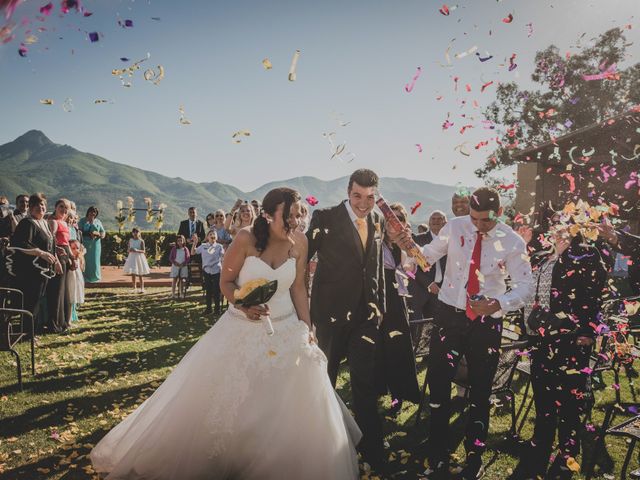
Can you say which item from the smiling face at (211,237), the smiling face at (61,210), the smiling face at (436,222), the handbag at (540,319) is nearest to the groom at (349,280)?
the handbag at (540,319)

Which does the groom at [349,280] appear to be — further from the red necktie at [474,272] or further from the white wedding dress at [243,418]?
the red necktie at [474,272]

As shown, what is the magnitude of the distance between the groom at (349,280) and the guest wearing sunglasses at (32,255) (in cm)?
542

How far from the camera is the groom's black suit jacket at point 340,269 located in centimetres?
404

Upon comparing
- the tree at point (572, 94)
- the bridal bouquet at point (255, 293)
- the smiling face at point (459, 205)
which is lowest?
the bridal bouquet at point (255, 293)

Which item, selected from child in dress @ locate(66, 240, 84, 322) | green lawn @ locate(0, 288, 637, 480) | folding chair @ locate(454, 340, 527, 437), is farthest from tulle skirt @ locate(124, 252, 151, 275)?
folding chair @ locate(454, 340, 527, 437)

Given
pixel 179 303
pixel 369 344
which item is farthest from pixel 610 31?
pixel 369 344

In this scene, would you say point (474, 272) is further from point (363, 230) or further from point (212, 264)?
point (212, 264)

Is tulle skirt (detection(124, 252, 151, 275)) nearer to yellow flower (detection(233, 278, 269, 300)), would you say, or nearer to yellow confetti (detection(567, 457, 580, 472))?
yellow flower (detection(233, 278, 269, 300))

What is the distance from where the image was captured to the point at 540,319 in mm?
3816

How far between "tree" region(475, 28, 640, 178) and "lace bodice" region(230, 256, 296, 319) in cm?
2913

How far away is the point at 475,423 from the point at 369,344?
3.55ft

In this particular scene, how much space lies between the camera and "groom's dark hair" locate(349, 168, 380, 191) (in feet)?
12.8

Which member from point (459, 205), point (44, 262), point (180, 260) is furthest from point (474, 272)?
point (180, 260)

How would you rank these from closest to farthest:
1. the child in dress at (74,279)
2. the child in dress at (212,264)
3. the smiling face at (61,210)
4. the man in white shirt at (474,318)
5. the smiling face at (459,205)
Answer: the man in white shirt at (474,318) → the smiling face at (459,205) → the smiling face at (61,210) → the child in dress at (74,279) → the child in dress at (212,264)
